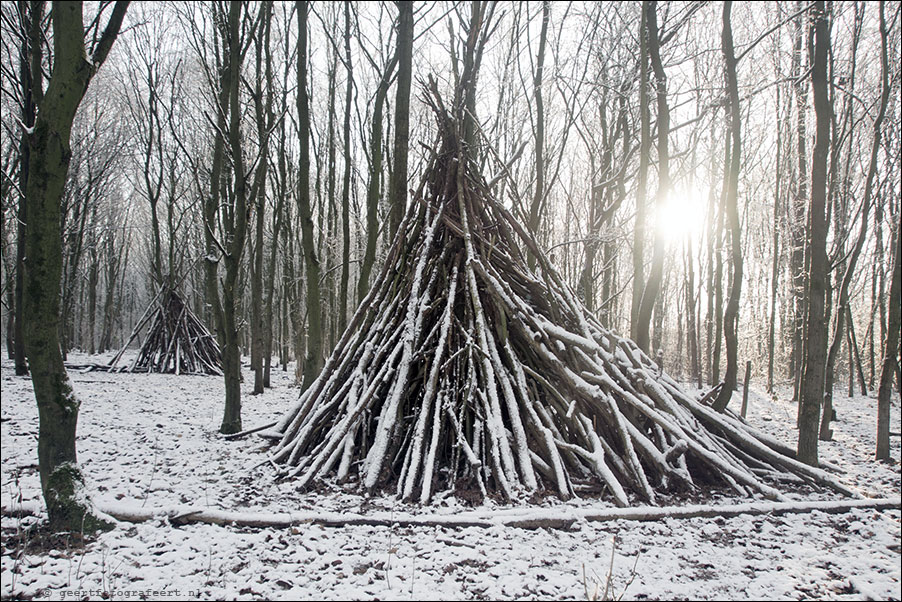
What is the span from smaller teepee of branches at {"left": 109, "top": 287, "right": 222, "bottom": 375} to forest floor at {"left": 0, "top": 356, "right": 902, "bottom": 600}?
27.1 feet

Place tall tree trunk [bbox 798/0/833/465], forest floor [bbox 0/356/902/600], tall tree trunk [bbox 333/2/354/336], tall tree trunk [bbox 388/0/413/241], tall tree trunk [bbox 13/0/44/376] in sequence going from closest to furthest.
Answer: forest floor [bbox 0/356/902/600]
tall tree trunk [bbox 798/0/833/465]
tall tree trunk [bbox 388/0/413/241]
tall tree trunk [bbox 13/0/44/376]
tall tree trunk [bbox 333/2/354/336]

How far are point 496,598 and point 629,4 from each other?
9.90 m

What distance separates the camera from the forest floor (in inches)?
83.7

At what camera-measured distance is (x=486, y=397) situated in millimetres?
3779

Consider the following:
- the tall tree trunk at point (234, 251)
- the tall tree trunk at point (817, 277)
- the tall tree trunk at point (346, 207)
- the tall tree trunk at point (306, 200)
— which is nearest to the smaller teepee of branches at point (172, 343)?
the tall tree trunk at point (346, 207)

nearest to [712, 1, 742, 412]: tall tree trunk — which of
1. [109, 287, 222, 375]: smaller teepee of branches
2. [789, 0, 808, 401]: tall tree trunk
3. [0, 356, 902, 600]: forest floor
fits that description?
[789, 0, 808, 401]: tall tree trunk

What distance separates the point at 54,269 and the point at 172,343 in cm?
1015

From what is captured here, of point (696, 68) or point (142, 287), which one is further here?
point (142, 287)

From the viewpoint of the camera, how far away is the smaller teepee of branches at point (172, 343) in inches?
449

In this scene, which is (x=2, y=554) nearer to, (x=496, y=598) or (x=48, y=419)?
(x=48, y=419)

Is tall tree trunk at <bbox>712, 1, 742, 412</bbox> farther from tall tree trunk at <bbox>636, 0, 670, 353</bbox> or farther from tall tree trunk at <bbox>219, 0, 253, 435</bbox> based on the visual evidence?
tall tree trunk at <bbox>219, 0, 253, 435</bbox>

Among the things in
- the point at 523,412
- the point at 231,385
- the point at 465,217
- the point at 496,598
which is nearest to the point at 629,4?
the point at 465,217

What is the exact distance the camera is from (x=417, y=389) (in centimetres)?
418

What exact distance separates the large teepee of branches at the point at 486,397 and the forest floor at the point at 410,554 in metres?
0.33
